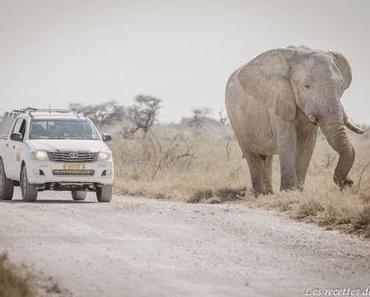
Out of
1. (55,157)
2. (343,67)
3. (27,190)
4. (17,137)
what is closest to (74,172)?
(55,157)

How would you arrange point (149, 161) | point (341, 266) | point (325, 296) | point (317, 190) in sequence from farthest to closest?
1. point (149, 161)
2. point (317, 190)
3. point (341, 266)
4. point (325, 296)

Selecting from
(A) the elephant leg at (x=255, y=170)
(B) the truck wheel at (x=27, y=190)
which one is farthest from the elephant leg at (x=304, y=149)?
(B) the truck wheel at (x=27, y=190)

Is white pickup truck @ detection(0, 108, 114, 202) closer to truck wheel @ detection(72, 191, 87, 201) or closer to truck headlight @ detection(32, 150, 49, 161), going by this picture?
truck headlight @ detection(32, 150, 49, 161)

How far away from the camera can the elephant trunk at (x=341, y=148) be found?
19.7 meters

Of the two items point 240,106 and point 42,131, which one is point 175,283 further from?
point 240,106

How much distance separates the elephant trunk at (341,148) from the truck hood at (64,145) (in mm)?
4488

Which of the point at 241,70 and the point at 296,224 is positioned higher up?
the point at 241,70

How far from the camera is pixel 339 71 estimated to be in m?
21.9

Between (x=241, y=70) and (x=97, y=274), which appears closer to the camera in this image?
(x=97, y=274)

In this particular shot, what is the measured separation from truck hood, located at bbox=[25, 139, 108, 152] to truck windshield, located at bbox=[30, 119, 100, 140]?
398mm

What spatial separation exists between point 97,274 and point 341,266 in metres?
2.95

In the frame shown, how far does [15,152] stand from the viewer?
A: 21.5 m

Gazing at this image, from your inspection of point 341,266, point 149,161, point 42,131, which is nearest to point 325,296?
point 341,266

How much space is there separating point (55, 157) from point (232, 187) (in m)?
4.83
